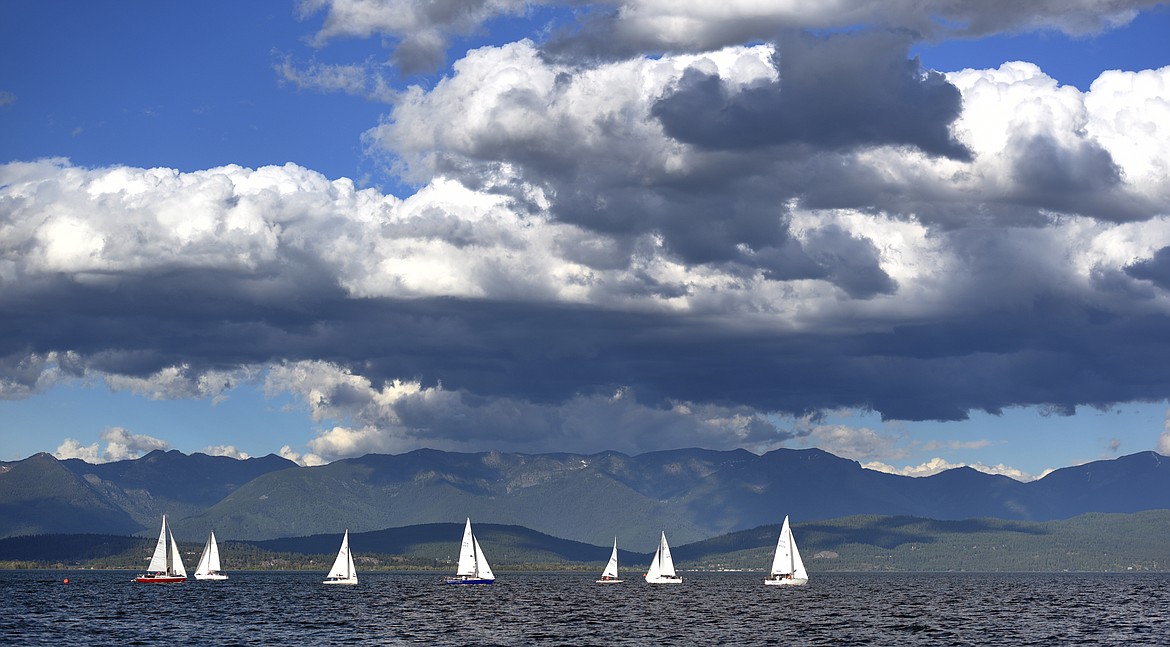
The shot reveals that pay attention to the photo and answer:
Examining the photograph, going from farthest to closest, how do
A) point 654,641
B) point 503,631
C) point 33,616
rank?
point 33,616
point 503,631
point 654,641

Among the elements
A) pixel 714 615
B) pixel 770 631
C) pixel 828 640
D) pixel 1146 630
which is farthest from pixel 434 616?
pixel 1146 630

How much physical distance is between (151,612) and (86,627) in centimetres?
3420

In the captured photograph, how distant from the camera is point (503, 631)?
511 feet

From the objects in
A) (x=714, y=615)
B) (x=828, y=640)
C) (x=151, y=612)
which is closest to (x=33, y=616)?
(x=151, y=612)

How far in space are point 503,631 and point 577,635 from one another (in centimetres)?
1108

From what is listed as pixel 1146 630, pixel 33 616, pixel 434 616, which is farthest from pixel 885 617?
pixel 33 616

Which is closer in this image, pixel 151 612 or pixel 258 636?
pixel 258 636

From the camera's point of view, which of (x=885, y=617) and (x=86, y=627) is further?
(x=885, y=617)

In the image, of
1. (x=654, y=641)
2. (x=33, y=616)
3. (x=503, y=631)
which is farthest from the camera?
(x=33, y=616)

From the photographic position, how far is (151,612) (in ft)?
638

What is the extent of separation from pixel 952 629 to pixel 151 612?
4407 inches

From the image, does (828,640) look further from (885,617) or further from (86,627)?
(86,627)

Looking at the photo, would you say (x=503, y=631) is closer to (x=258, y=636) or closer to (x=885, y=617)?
(x=258, y=636)

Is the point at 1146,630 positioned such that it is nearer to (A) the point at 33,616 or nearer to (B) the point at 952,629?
(B) the point at 952,629
